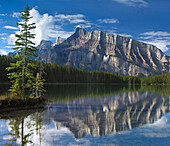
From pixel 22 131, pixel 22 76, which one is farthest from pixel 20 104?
pixel 22 131

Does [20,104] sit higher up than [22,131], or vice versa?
[20,104]

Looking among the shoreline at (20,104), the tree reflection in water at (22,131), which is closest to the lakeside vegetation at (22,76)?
the shoreline at (20,104)

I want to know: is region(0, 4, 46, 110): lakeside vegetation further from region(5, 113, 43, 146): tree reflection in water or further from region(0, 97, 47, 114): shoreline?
region(5, 113, 43, 146): tree reflection in water

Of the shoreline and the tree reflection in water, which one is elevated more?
the shoreline

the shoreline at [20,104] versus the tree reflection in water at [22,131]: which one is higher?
the shoreline at [20,104]

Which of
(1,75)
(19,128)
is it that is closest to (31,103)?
(19,128)

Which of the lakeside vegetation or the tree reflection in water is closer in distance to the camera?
the tree reflection in water

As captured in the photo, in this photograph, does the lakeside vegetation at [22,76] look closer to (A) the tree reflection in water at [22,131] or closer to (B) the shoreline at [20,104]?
(B) the shoreline at [20,104]

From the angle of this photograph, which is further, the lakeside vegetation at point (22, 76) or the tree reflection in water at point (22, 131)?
the lakeside vegetation at point (22, 76)

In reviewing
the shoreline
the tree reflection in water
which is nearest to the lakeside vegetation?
the shoreline

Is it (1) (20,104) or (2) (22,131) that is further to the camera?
(1) (20,104)

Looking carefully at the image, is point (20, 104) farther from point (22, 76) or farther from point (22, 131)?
point (22, 131)

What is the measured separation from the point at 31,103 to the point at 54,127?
1451 centimetres

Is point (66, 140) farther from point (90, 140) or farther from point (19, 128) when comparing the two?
point (19, 128)
